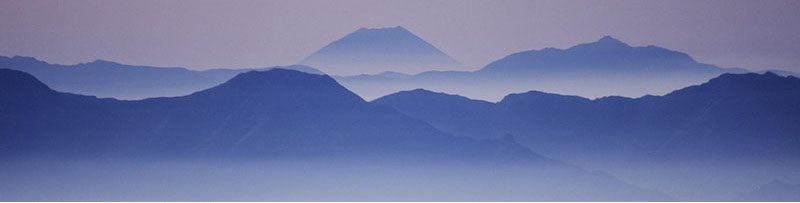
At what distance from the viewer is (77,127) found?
3875 millimetres

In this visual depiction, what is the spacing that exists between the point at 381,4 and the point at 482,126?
0.85 m

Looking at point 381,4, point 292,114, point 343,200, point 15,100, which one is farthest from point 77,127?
point 381,4

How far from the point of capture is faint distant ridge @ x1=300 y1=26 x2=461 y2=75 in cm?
396

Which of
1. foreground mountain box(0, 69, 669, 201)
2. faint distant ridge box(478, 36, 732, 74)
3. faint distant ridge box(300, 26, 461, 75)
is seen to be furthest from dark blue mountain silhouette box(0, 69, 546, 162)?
faint distant ridge box(478, 36, 732, 74)

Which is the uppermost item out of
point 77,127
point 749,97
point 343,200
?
point 749,97

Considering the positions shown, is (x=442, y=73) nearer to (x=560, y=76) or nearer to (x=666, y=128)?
(x=560, y=76)

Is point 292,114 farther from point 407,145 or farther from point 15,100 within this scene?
point 15,100

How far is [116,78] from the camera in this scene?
3902 mm

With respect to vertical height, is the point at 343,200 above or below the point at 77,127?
below

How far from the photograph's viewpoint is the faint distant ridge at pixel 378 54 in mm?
3961

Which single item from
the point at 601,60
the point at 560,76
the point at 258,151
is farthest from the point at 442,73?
the point at 258,151

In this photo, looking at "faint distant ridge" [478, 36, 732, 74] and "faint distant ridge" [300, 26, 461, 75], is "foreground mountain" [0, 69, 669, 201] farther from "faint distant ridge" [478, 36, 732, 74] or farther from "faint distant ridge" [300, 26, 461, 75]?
"faint distant ridge" [478, 36, 732, 74]

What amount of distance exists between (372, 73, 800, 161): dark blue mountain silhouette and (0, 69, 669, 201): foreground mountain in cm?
9

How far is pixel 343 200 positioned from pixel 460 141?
2.25 feet
